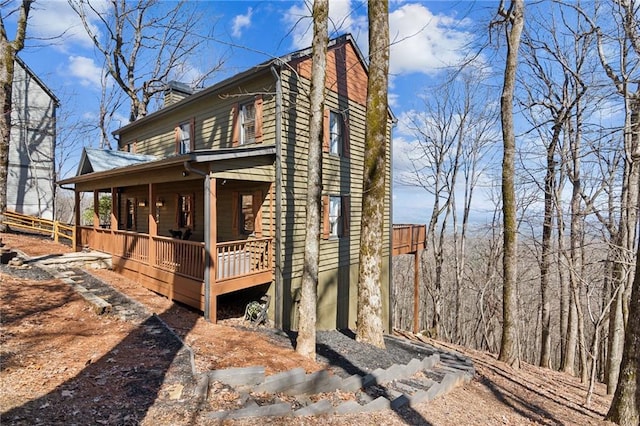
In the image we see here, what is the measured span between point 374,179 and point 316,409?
4.77 meters

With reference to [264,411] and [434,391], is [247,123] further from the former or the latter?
[434,391]

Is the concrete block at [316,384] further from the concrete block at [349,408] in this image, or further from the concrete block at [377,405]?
the concrete block at [377,405]

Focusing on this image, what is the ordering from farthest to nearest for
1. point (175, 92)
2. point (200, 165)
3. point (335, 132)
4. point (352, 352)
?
1. point (175, 92)
2. point (335, 132)
3. point (200, 165)
4. point (352, 352)

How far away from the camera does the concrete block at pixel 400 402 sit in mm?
5007

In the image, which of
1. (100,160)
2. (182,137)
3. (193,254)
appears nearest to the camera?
(193,254)

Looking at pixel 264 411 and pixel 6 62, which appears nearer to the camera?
pixel 264 411

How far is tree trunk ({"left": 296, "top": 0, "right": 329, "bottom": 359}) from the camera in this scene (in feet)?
20.9

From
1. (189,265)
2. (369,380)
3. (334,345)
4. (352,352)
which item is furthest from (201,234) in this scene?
(369,380)

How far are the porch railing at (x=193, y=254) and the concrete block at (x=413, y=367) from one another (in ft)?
12.9

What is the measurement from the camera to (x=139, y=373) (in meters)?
4.37

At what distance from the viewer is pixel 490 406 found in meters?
6.12

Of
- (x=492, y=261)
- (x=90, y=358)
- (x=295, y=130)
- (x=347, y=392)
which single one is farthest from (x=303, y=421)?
(x=492, y=261)

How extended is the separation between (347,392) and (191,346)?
2624 millimetres

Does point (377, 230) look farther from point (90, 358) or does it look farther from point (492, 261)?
point (492, 261)
